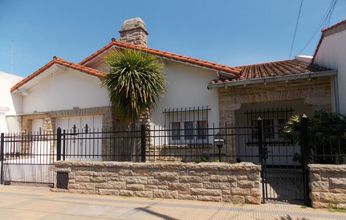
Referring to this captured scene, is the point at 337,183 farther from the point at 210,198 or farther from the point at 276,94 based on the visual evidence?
the point at 276,94

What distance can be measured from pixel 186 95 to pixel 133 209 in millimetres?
5447

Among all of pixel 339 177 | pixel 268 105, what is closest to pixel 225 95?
pixel 268 105

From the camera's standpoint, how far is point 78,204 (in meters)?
7.21

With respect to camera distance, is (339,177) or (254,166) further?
(254,166)

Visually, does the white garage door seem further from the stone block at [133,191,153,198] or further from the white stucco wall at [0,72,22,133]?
the stone block at [133,191,153,198]

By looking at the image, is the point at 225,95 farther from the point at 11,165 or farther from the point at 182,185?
the point at 11,165

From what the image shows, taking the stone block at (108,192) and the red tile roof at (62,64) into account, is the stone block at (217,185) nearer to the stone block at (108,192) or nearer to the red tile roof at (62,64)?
the stone block at (108,192)

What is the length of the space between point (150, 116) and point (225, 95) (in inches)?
117

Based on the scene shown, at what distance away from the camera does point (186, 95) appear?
436 inches

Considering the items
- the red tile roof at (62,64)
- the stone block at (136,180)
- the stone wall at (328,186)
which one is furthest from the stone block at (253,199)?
the red tile roof at (62,64)

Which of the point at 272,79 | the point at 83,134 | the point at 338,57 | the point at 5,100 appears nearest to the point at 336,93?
the point at 338,57

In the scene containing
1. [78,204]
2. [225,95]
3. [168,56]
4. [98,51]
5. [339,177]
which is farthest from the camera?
[98,51]

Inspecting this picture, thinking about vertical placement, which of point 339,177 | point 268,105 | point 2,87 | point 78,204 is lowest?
point 78,204

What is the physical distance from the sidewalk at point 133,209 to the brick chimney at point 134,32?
7472mm
